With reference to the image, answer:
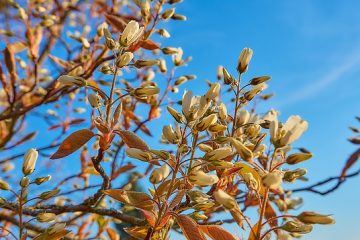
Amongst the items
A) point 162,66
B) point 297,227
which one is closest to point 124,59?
point 297,227

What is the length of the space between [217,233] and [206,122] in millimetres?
265

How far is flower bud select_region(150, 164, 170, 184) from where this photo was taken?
1.07m

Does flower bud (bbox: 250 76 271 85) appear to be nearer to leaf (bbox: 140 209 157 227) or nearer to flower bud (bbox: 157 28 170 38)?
leaf (bbox: 140 209 157 227)

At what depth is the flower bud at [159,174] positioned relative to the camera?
1065 mm

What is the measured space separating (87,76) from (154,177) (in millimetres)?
1237

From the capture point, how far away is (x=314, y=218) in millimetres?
948

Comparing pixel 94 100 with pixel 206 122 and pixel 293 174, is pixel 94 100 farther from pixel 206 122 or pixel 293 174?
pixel 293 174

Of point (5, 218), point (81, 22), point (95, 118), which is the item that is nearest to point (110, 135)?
point (95, 118)

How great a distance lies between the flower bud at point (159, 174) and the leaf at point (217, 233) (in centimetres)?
15

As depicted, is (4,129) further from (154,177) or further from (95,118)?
(154,177)

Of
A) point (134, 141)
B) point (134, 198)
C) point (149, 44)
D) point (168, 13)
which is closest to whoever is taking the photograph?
point (134, 198)

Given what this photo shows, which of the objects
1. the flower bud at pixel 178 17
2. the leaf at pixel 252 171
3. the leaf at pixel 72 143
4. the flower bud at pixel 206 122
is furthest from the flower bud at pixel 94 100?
the flower bud at pixel 178 17

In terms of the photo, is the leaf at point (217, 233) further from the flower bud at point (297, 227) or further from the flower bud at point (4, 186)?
the flower bud at point (4, 186)

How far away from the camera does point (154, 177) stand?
3.50ft
